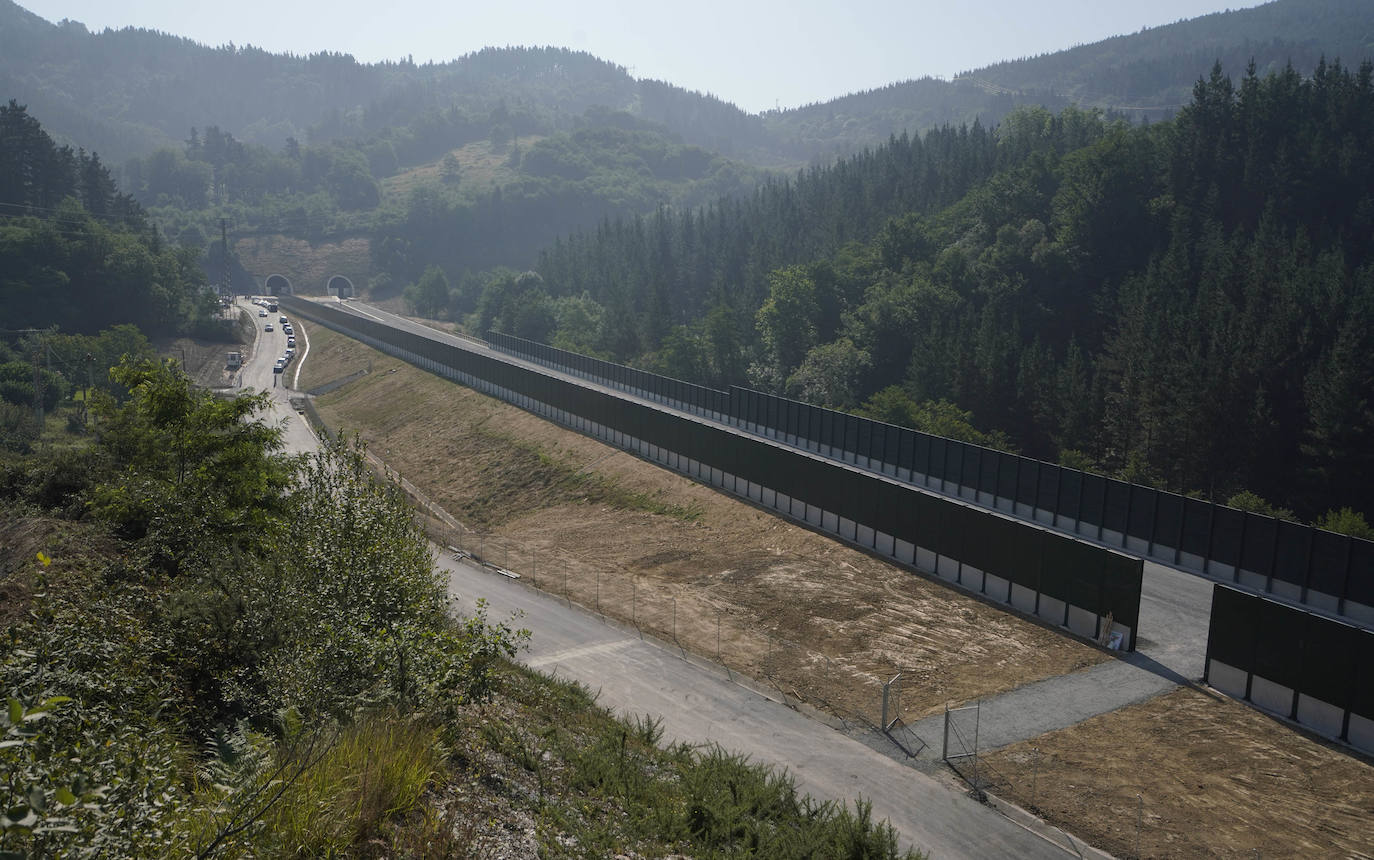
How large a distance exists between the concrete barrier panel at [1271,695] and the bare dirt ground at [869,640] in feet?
2.21

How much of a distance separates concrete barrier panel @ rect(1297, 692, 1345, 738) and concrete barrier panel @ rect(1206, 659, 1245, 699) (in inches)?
75.9

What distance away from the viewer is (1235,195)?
111 m

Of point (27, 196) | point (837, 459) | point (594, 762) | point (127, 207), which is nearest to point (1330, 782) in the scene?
point (594, 762)

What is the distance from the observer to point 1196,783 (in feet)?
84.7

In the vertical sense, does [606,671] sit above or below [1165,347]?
below

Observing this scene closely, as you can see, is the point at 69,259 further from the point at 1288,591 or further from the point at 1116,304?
the point at 1288,591

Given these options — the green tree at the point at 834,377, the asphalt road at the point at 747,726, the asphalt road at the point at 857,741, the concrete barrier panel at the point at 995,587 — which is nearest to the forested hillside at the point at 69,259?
the green tree at the point at 834,377

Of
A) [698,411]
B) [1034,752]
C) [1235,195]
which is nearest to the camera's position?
[1034,752]

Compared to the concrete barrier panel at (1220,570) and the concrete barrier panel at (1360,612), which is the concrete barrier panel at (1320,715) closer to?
the concrete barrier panel at (1360,612)

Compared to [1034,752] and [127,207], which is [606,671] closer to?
[1034,752]

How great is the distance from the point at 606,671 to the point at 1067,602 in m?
18.4

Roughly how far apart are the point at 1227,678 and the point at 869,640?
12307mm

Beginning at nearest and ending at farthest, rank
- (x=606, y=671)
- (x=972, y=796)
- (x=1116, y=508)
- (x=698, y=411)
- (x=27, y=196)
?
(x=972, y=796) < (x=606, y=671) < (x=1116, y=508) < (x=698, y=411) < (x=27, y=196)

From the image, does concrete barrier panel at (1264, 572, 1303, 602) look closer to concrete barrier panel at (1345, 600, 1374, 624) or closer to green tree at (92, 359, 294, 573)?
concrete barrier panel at (1345, 600, 1374, 624)
